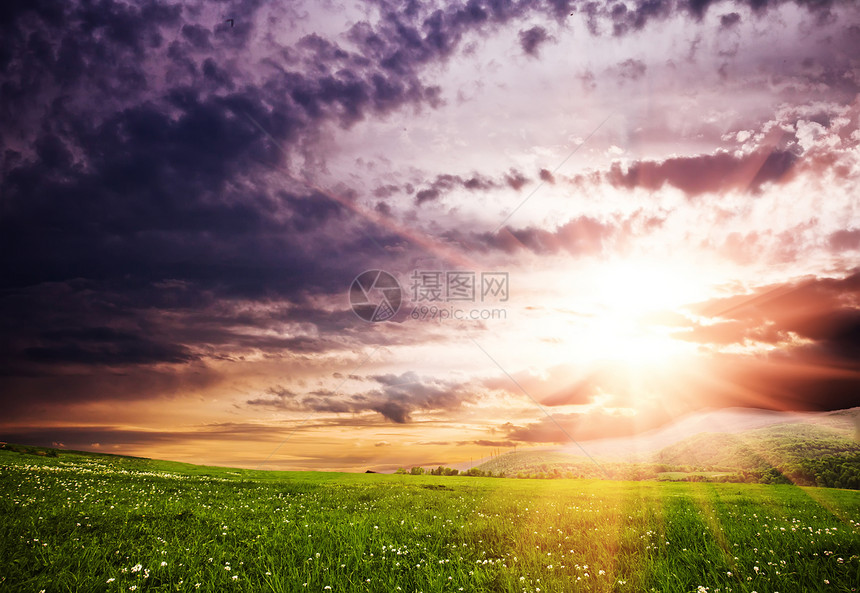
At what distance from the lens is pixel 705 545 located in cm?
818

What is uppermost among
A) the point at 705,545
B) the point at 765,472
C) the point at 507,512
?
the point at 705,545

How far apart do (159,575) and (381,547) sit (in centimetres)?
345

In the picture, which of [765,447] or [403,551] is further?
[765,447]

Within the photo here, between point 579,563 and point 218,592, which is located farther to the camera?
point 579,563

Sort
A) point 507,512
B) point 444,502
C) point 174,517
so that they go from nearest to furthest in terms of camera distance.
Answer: point 174,517 < point 507,512 < point 444,502

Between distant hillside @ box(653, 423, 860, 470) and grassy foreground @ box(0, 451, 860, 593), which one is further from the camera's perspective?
distant hillside @ box(653, 423, 860, 470)

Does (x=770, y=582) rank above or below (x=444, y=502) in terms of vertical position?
above

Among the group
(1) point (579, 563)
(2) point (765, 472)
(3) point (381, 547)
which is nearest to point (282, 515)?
(3) point (381, 547)

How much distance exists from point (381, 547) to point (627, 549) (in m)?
4.52

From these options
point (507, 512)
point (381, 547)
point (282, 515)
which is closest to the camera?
point (381, 547)

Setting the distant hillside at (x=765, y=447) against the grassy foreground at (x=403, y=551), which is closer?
the grassy foreground at (x=403, y=551)

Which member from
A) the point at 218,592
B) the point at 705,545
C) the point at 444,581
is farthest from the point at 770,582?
the point at 218,592

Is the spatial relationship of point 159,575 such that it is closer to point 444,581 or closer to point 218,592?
point 218,592

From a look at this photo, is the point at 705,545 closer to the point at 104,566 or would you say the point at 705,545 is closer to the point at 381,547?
the point at 381,547
